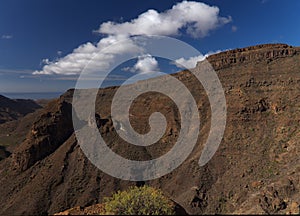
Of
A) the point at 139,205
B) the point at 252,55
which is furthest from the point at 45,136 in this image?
the point at 252,55

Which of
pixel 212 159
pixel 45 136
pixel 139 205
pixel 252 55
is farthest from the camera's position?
pixel 252 55

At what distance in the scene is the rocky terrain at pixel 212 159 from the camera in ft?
149

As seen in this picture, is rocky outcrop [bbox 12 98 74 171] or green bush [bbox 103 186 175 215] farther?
rocky outcrop [bbox 12 98 74 171]

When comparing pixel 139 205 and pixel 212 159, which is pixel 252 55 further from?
pixel 139 205

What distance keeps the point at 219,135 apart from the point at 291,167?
1761 centimetres

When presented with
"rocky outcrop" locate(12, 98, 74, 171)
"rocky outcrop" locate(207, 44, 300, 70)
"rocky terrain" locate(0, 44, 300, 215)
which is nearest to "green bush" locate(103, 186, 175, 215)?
"rocky terrain" locate(0, 44, 300, 215)

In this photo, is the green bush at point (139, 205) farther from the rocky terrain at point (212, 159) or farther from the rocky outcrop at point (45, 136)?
the rocky outcrop at point (45, 136)

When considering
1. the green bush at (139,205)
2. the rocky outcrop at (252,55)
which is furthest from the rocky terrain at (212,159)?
the green bush at (139,205)

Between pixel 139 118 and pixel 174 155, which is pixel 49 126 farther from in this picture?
pixel 174 155

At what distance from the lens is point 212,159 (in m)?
54.7

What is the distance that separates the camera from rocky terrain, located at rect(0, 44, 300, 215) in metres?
45.3

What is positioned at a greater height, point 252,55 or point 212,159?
point 252,55

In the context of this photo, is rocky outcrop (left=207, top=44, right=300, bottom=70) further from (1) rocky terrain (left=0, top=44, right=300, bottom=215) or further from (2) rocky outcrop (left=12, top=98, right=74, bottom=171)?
(2) rocky outcrop (left=12, top=98, right=74, bottom=171)

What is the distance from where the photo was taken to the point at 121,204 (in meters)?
18.4
